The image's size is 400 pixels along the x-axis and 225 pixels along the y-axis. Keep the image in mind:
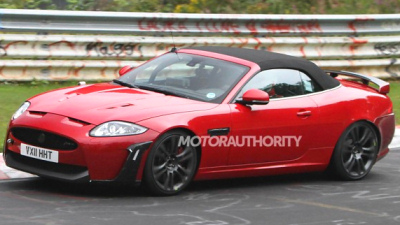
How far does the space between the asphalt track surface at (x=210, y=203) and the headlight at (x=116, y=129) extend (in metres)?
0.57

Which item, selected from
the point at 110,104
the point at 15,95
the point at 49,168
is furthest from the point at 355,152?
the point at 15,95

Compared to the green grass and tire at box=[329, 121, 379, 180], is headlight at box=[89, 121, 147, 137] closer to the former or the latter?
tire at box=[329, 121, 379, 180]

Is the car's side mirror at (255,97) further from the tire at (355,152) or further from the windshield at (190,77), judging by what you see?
the tire at (355,152)

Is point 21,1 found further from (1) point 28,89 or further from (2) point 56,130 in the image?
(2) point 56,130

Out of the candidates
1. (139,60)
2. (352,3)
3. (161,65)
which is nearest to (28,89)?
(139,60)

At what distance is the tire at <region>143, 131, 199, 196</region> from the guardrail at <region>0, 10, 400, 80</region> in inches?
211

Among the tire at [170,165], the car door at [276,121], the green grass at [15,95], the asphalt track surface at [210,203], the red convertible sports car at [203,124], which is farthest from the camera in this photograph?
the green grass at [15,95]

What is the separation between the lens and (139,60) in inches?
520

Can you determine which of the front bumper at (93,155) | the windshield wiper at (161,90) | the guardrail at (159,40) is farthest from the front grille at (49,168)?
the guardrail at (159,40)

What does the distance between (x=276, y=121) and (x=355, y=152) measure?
1246 mm

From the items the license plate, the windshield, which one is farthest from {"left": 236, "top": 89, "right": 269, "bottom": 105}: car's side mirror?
the license plate

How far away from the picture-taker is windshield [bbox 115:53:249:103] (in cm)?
811

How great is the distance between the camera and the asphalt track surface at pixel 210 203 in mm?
6699

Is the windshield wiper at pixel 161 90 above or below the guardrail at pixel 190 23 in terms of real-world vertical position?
below
